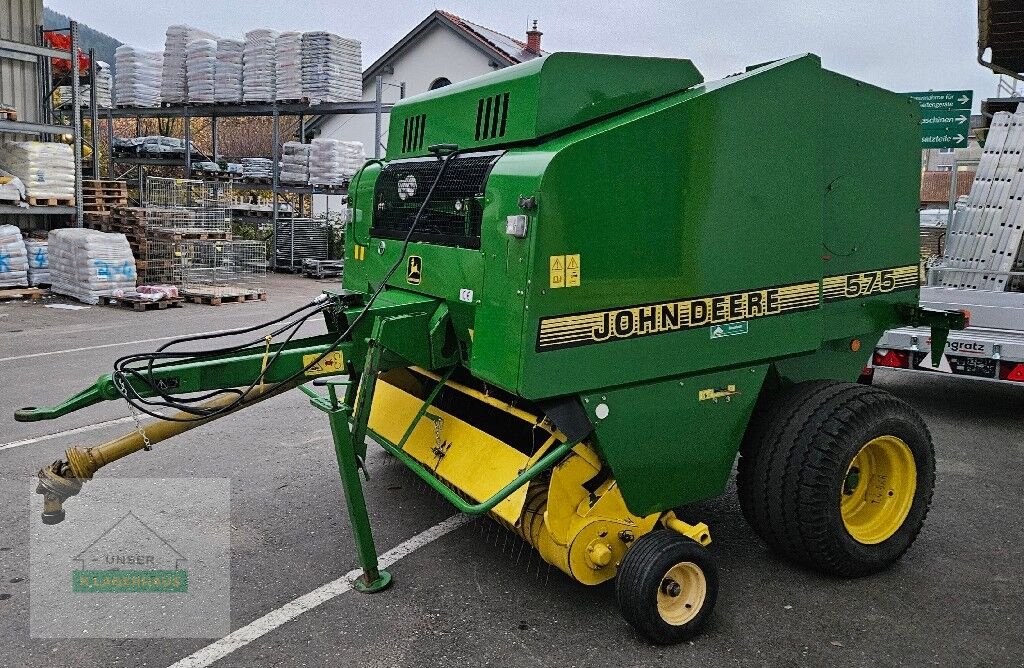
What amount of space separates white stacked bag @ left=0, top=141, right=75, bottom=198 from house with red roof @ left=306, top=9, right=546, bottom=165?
12373mm

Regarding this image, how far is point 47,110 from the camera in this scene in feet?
54.2

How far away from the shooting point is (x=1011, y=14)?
40.7ft

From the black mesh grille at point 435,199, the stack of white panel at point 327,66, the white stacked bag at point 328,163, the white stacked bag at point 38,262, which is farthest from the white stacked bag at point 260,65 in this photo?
the black mesh grille at point 435,199

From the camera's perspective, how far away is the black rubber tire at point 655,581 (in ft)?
11.5

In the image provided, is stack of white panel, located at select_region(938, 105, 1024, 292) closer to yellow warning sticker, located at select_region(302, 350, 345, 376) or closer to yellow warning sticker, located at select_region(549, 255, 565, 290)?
yellow warning sticker, located at select_region(549, 255, 565, 290)

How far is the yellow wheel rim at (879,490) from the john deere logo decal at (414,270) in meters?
2.44

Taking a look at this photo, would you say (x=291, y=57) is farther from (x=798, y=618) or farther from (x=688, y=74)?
(x=798, y=618)

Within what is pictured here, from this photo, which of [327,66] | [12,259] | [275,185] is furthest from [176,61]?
[12,259]

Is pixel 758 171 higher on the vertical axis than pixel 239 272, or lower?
higher

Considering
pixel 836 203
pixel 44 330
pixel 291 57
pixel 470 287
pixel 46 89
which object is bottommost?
pixel 44 330

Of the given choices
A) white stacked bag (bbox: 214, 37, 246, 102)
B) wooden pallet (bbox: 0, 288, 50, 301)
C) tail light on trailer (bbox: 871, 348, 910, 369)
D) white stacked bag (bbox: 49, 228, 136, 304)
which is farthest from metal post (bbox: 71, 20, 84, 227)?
tail light on trailer (bbox: 871, 348, 910, 369)

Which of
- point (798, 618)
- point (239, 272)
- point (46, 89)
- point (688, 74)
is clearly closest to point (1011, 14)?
point (688, 74)

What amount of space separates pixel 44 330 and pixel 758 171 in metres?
9.90

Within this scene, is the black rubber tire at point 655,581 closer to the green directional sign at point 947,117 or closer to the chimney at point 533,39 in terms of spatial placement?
the green directional sign at point 947,117
